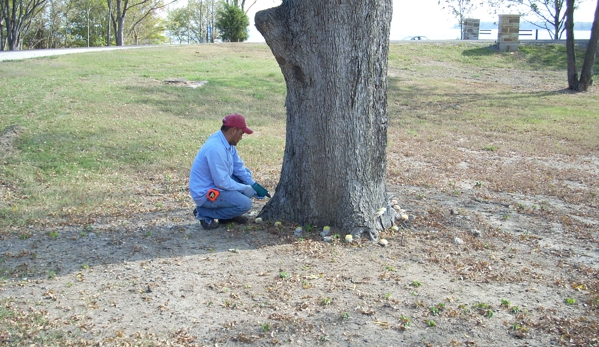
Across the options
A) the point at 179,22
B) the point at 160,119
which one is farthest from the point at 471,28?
the point at 179,22

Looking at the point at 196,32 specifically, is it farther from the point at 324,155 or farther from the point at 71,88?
the point at 324,155

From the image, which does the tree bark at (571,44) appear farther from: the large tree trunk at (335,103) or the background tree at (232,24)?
the background tree at (232,24)

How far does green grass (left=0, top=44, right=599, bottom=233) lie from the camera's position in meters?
7.96

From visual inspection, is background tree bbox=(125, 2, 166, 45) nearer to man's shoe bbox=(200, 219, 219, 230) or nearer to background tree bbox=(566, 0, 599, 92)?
background tree bbox=(566, 0, 599, 92)

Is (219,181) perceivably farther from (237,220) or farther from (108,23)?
(108,23)

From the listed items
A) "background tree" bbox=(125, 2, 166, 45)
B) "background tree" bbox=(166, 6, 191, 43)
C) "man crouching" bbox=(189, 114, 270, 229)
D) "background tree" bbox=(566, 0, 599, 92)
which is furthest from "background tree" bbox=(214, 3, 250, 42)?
"background tree" bbox=(166, 6, 191, 43)

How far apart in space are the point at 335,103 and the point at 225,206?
169 centimetres

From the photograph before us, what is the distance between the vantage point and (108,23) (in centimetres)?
4938

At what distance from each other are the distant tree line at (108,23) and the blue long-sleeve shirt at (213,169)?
3069 centimetres

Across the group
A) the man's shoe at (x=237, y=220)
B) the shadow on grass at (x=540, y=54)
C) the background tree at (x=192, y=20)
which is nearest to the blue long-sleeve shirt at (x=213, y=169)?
the man's shoe at (x=237, y=220)

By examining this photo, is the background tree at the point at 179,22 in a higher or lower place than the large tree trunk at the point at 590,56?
higher

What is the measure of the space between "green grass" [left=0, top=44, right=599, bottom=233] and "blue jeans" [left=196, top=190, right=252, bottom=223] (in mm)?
1289

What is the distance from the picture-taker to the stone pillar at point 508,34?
27.3 metres

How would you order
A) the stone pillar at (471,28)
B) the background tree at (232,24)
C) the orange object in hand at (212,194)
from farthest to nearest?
the stone pillar at (471,28), the background tree at (232,24), the orange object in hand at (212,194)
